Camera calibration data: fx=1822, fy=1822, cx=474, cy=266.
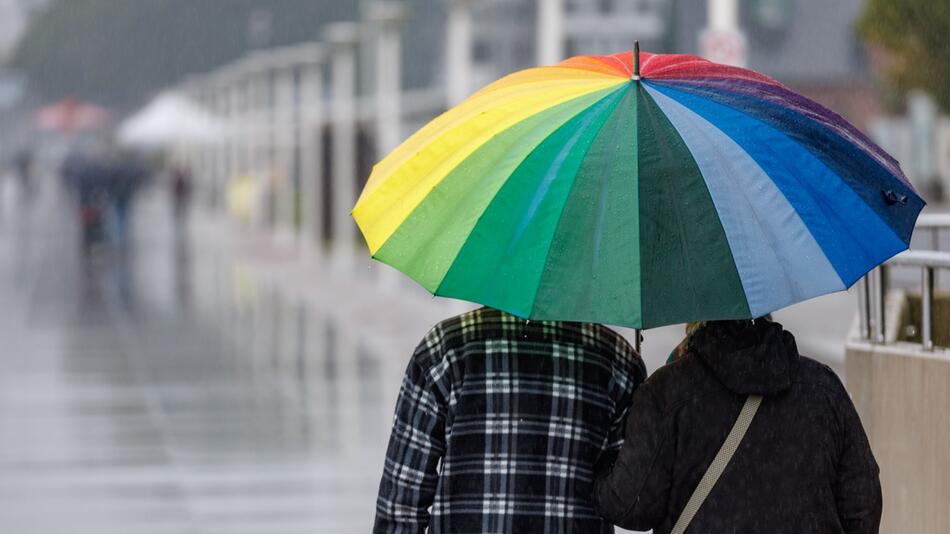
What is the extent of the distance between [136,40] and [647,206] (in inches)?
4315

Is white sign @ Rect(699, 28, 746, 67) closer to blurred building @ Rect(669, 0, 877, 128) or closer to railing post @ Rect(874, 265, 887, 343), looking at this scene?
railing post @ Rect(874, 265, 887, 343)

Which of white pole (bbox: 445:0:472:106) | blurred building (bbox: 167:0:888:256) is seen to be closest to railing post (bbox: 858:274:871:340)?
blurred building (bbox: 167:0:888:256)

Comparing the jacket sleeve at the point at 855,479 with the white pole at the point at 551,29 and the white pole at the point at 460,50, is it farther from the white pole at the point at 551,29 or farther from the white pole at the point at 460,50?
the white pole at the point at 460,50

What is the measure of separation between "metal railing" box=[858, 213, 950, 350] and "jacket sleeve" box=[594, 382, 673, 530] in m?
1.59

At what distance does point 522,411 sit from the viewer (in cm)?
361

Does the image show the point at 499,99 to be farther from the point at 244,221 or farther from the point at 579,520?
the point at 244,221

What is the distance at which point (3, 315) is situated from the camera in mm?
18734

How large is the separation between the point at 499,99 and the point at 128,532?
15.5ft

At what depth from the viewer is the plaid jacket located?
3605 millimetres

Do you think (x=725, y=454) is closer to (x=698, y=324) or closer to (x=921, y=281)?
(x=698, y=324)

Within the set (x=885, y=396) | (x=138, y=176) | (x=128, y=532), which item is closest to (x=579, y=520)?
(x=885, y=396)

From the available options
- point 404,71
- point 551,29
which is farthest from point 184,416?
point 404,71

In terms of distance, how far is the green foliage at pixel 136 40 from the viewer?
85250mm

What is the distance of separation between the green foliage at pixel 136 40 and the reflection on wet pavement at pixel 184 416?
58.3 m
